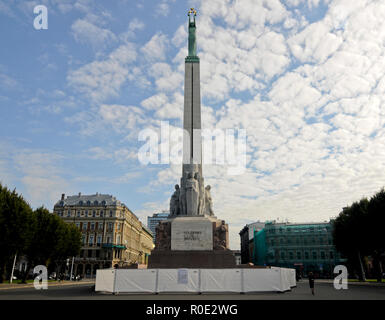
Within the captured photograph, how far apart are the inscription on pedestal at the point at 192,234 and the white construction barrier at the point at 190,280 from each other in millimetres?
6051

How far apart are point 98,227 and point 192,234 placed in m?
56.5

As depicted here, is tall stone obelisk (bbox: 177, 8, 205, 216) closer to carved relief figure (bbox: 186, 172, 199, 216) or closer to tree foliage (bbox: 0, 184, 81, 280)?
carved relief figure (bbox: 186, 172, 199, 216)

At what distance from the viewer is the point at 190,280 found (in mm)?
18016

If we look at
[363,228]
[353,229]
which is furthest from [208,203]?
[353,229]

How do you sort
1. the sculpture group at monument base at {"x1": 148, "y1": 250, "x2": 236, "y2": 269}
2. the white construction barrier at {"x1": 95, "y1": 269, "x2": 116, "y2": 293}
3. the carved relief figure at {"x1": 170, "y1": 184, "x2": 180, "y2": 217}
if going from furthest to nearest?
the carved relief figure at {"x1": 170, "y1": 184, "x2": 180, "y2": 217} → the sculpture group at monument base at {"x1": 148, "y1": 250, "x2": 236, "y2": 269} → the white construction barrier at {"x1": 95, "y1": 269, "x2": 116, "y2": 293}

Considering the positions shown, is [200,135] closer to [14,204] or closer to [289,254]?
[14,204]

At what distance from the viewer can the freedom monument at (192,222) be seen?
23516 mm

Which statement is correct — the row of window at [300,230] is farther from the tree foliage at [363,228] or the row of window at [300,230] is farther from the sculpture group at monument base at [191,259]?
the sculpture group at monument base at [191,259]

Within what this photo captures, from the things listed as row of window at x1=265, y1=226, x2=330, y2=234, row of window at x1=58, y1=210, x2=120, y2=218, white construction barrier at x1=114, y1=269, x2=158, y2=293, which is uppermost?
row of window at x1=58, y1=210, x2=120, y2=218

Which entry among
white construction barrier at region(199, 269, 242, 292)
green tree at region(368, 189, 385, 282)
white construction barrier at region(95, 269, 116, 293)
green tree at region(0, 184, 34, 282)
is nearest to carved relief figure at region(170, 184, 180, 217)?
white construction barrier at region(95, 269, 116, 293)

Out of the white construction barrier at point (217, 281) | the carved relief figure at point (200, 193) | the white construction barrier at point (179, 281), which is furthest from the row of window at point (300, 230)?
the white construction barrier at point (179, 281)

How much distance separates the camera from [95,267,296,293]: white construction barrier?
18.0m

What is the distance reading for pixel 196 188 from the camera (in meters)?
26.6

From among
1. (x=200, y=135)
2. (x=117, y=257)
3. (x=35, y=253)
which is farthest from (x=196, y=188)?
(x=117, y=257)
